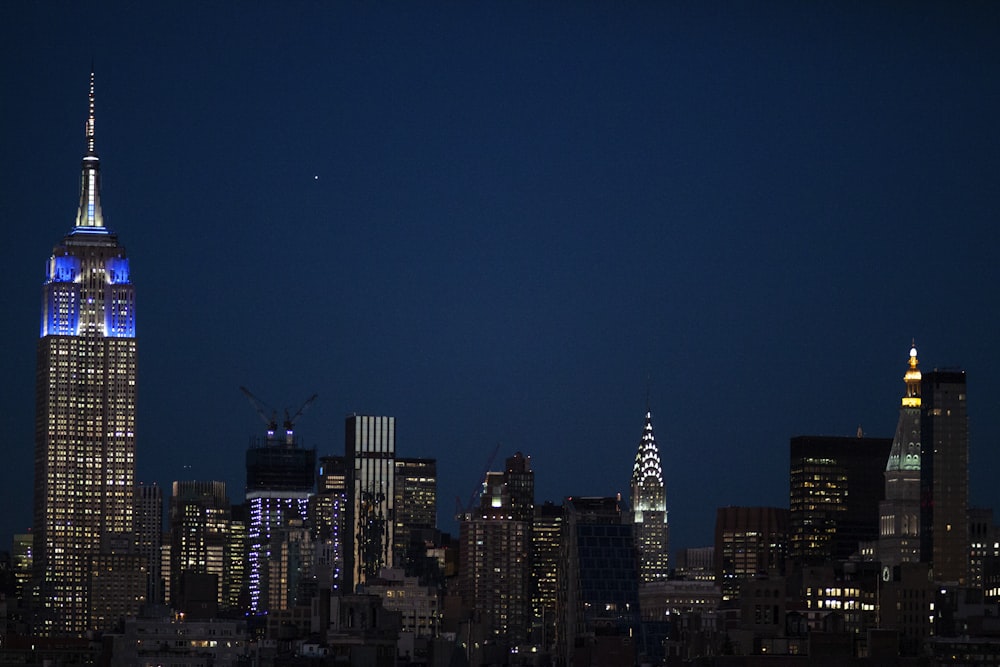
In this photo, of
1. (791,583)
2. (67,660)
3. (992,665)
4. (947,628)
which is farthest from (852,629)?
(67,660)

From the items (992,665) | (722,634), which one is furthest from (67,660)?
(992,665)

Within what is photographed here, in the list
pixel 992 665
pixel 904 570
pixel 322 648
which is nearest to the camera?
pixel 992 665

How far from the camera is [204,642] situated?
6540 inches

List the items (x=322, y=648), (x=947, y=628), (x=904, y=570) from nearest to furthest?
(x=947, y=628), (x=904, y=570), (x=322, y=648)

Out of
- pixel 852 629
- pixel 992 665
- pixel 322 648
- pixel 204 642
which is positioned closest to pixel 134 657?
pixel 204 642

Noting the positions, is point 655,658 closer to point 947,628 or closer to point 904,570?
point 904,570

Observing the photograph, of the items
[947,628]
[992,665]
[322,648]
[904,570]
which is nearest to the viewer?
[992,665]

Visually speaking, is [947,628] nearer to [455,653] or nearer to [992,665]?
[992,665]

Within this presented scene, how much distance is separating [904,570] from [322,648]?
39.9m

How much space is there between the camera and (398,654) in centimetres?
→ 19525

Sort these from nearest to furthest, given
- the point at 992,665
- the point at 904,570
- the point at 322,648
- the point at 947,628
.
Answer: the point at 992,665 < the point at 947,628 < the point at 904,570 < the point at 322,648

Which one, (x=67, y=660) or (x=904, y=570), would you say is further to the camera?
(x=67, y=660)

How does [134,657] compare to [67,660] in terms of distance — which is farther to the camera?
[67,660]

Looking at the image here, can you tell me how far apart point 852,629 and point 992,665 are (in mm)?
29930
